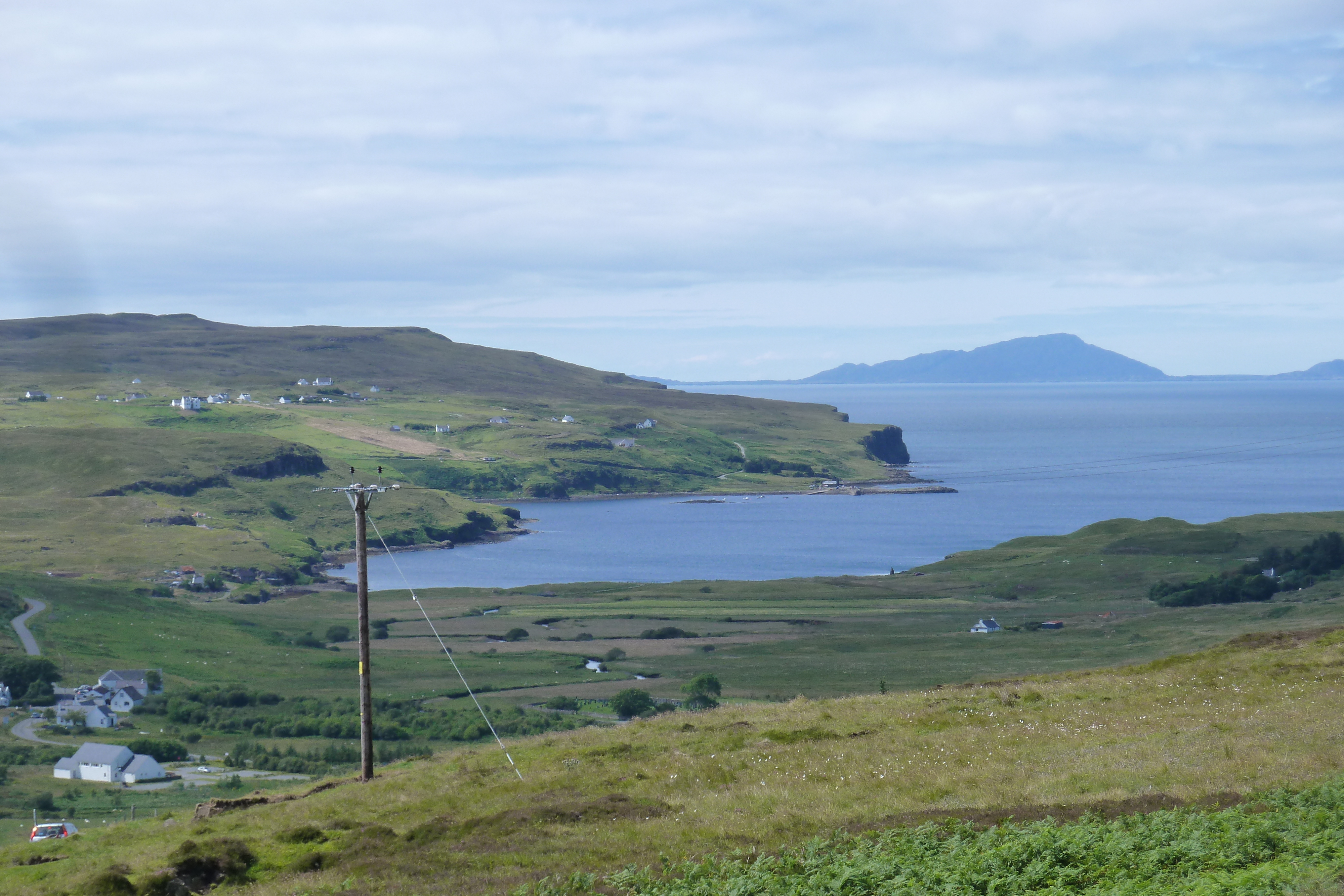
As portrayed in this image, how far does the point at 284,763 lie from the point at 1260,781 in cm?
5041

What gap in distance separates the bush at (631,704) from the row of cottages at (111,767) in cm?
2531

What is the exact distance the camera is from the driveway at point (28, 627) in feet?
326

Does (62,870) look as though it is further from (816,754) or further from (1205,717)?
(1205,717)

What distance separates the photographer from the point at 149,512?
634ft

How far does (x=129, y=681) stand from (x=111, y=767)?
113ft

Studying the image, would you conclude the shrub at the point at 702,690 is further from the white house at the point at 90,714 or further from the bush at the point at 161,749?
the white house at the point at 90,714

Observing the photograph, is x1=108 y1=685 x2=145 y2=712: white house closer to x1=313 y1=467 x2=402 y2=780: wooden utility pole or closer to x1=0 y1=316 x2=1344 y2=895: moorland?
x1=0 y1=316 x2=1344 y2=895: moorland

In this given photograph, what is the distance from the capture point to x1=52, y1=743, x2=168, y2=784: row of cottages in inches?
2173

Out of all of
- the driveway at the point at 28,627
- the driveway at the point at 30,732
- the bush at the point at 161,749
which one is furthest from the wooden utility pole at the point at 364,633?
the driveway at the point at 28,627

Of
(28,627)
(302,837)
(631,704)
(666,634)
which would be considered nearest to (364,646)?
(302,837)

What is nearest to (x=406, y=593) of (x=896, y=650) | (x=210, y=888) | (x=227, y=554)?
(x=227, y=554)

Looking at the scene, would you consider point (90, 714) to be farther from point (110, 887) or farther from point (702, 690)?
point (110, 887)

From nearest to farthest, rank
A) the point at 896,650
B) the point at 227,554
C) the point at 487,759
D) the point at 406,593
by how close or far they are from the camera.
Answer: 1. the point at 487,759
2. the point at 896,650
3. the point at 406,593
4. the point at 227,554

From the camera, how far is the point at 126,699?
270 feet
